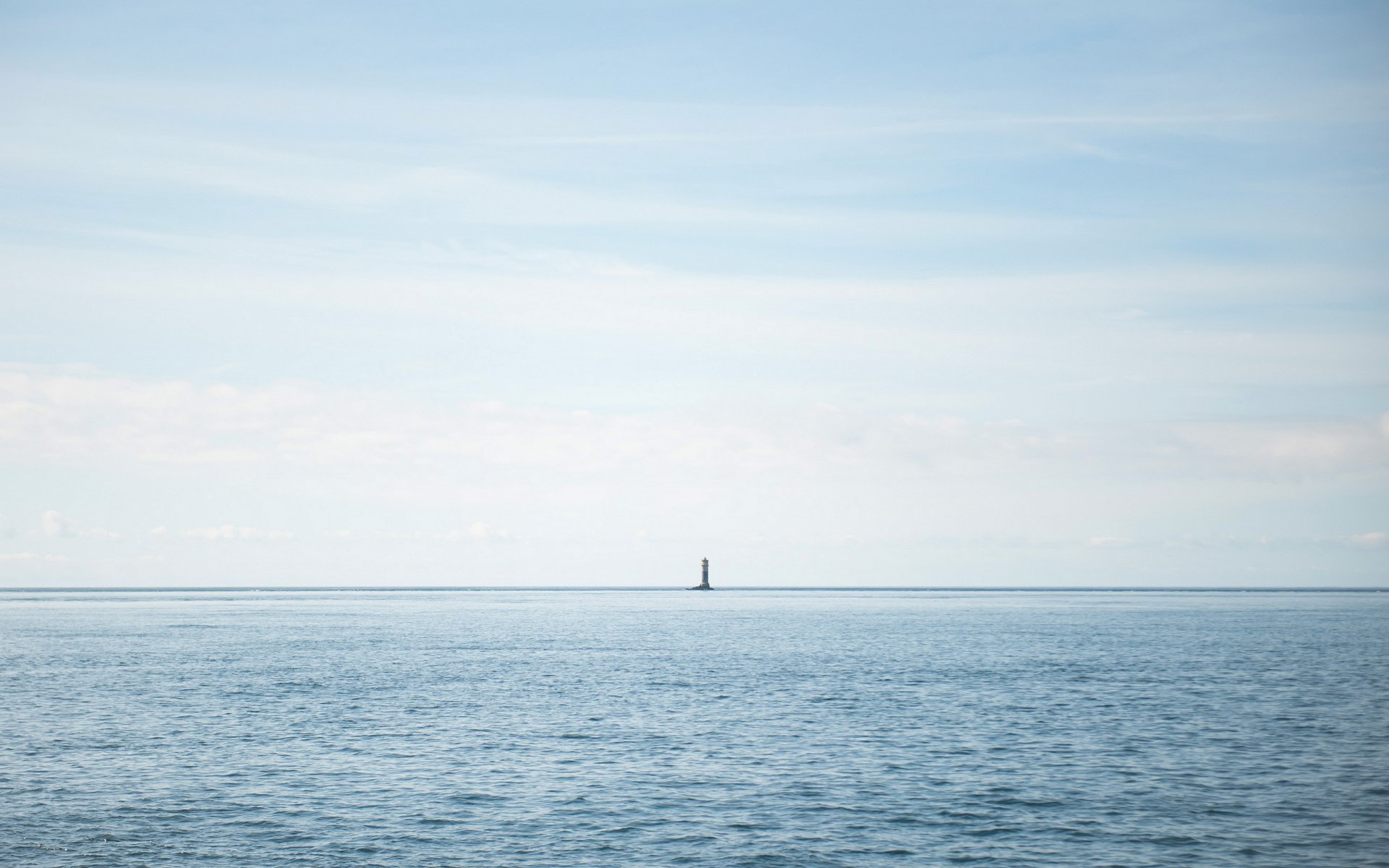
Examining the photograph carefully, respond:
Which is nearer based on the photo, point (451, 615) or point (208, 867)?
point (208, 867)

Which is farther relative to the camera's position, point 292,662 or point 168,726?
point 292,662

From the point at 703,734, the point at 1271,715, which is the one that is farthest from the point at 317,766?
the point at 1271,715

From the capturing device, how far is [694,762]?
4222 centimetres

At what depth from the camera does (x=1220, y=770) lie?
40031mm

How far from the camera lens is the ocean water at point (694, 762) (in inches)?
1190

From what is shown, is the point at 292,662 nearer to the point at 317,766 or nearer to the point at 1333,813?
the point at 317,766

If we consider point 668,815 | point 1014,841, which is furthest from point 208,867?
point 1014,841

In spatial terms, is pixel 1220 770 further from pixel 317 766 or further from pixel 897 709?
pixel 317 766

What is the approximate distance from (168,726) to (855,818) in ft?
111

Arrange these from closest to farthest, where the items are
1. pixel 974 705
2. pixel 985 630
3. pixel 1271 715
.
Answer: pixel 1271 715 → pixel 974 705 → pixel 985 630

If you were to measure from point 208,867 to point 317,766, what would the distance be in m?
13.5

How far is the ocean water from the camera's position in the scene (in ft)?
99.1

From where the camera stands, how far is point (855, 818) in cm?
3303

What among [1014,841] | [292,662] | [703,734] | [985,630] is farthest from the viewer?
[985,630]
